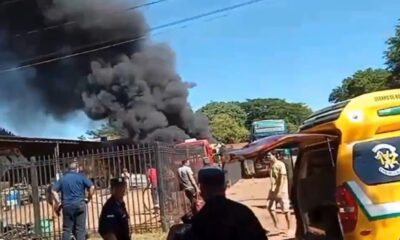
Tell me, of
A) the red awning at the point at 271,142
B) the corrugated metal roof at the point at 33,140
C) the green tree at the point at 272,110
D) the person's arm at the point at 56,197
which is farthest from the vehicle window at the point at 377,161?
the green tree at the point at 272,110

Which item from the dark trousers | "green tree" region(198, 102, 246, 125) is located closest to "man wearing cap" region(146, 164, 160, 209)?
the dark trousers

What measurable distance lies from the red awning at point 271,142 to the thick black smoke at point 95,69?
103 feet

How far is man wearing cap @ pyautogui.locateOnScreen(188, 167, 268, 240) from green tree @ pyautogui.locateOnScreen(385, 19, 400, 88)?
37839 mm

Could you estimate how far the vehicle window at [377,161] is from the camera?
18.6 ft

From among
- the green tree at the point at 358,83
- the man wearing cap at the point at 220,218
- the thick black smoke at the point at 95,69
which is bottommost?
the man wearing cap at the point at 220,218

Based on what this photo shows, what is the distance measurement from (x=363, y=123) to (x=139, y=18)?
110 ft

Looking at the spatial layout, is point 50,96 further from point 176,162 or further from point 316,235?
point 316,235

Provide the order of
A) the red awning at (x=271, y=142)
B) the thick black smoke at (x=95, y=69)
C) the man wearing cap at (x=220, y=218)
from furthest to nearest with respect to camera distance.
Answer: the thick black smoke at (x=95, y=69)
the red awning at (x=271, y=142)
the man wearing cap at (x=220, y=218)

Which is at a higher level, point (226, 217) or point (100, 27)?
point (100, 27)

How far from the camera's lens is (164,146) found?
1470cm

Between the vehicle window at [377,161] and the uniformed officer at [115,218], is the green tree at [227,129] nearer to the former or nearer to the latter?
the uniformed officer at [115,218]

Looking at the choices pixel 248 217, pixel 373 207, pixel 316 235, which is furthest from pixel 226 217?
pixel 316 235

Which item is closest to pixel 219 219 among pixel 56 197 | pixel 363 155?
pixel 363 155

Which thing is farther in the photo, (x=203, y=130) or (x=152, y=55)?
(x=203, y=130)
